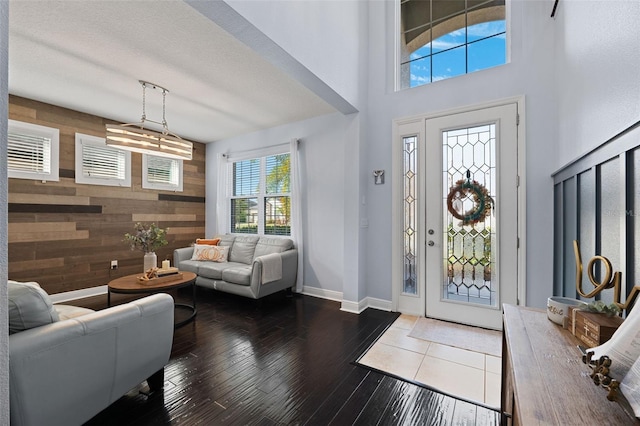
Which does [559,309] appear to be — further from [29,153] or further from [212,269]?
[29,153]

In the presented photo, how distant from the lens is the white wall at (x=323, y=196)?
4086mm

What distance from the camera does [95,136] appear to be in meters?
4.17

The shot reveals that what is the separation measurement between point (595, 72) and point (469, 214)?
1654mm

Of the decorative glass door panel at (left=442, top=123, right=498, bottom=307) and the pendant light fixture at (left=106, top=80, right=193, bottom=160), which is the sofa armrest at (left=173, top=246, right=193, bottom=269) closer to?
the pendant light fixture at (left=106, top=80, right=193, bottom=160)

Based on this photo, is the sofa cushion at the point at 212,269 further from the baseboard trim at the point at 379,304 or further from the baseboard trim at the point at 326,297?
the baseboard trim at the point at 379,304

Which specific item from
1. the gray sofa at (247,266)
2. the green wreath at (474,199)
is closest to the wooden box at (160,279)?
the gray sofa at (247,266)

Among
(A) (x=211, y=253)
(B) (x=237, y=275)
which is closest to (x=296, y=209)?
(B) (x=237, y=275)

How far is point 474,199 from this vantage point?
3.01 metres

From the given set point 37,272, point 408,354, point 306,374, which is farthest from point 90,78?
point 408,354

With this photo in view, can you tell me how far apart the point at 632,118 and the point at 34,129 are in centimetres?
561

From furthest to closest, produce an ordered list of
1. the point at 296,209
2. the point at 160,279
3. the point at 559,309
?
the point at 296,209, the point at 160,279, the point at 559,309

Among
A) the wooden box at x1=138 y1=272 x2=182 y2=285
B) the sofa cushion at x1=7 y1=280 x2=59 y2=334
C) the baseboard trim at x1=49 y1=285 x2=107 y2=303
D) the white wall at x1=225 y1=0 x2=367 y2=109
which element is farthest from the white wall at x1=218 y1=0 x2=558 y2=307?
the baseboard trim at x1=49 y1=285 x2=107 y2=303

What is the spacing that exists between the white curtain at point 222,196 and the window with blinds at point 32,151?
7.45 ft

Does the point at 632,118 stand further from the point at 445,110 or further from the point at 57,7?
the point at 57,7
